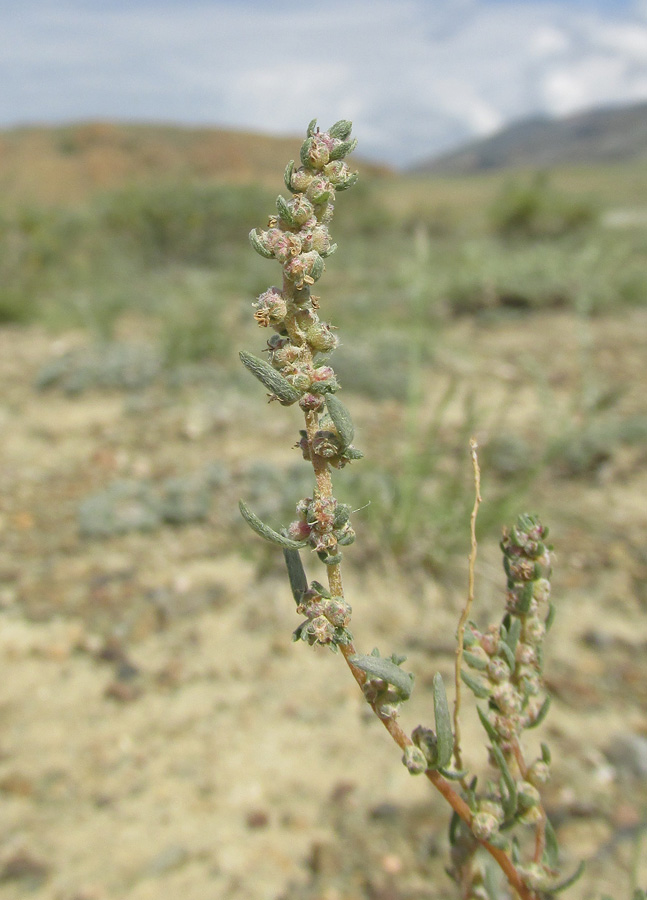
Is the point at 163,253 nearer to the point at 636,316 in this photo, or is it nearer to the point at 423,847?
the point at 636,316

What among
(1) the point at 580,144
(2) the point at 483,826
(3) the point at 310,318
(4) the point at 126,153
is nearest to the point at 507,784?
(2) the point at 483,826

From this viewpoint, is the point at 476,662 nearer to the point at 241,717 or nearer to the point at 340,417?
the point at 340,417

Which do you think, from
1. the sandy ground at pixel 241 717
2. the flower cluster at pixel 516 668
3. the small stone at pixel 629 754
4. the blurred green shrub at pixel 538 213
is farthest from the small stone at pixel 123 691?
the blurred green shrub at pixel 538 213

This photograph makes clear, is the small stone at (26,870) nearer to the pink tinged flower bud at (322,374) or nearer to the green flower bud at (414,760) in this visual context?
the green flower bud at (414,760)

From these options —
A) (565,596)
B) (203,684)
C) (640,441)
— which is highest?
(640,441)

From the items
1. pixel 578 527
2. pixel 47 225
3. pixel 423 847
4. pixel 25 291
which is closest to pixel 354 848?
pixel 423 847

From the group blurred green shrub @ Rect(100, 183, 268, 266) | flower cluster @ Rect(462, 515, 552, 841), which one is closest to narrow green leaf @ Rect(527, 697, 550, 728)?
flower cluster @ Rect(462, 515, 552, 841)

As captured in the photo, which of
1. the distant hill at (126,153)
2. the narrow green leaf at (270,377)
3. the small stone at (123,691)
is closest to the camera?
the narrow green leaf at (270,377)
